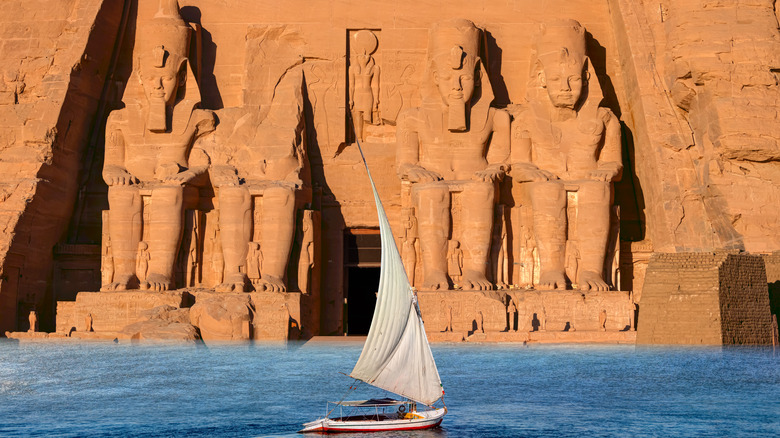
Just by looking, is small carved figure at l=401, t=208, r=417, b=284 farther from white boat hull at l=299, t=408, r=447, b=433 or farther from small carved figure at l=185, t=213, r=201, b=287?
white boat hull at l=299, t=408, r=447, b=433

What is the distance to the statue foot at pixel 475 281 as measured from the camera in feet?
77.0

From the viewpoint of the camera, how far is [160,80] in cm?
2508

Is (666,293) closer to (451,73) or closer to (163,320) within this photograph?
(451,73)

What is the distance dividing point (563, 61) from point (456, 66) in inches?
67.7

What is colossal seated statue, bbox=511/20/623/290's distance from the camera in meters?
24.1

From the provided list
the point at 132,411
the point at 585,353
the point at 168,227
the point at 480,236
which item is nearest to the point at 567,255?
the point at 480,236

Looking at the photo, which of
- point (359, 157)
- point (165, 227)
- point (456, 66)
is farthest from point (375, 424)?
point (359, 157)

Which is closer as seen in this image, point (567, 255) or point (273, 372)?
point (273, 372)

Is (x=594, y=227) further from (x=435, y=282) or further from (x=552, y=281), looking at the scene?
(x=435, y=282)

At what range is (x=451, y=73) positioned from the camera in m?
24.9

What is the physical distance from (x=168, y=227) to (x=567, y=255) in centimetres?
630

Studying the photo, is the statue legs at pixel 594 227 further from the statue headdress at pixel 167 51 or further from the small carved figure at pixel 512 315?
the statue headdress at pixel 167 51

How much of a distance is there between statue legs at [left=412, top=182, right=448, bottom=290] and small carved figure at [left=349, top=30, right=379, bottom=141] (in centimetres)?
263

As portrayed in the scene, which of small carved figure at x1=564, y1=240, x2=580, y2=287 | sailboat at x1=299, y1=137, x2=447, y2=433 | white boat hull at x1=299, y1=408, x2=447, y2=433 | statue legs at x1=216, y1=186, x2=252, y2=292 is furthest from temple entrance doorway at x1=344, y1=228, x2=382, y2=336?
white boat hull at x1=299, y1=408, x2=447, y2=433
